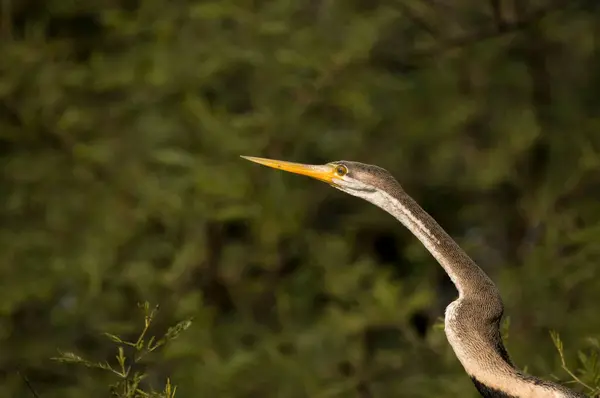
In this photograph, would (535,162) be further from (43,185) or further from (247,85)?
(43,185)

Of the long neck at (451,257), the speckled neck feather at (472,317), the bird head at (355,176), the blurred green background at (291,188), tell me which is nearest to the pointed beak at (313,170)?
the bird head at (355,176)

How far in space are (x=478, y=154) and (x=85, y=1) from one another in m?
2.84

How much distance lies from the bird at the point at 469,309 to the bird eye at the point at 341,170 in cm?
3

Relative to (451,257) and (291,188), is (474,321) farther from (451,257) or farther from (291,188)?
(291,188)

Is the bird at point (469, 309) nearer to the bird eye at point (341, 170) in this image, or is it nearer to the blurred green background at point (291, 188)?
the bird eye at point (341, 170)

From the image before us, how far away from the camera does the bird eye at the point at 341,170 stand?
2.72 meters

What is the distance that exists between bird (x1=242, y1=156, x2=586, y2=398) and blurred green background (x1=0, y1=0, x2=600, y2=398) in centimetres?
401

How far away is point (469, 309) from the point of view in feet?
7.47

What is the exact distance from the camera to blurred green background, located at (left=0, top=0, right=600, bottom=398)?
6.73 metres

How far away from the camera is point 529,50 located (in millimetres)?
7188

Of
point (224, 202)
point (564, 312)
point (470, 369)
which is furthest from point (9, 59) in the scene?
point (470, 369)

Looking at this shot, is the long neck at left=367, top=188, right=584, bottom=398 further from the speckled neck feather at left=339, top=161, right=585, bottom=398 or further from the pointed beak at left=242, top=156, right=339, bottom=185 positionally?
the pointed beak at left=242, top=156, right=339, bottom=185

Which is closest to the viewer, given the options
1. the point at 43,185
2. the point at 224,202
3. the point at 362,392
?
the point at 362,392

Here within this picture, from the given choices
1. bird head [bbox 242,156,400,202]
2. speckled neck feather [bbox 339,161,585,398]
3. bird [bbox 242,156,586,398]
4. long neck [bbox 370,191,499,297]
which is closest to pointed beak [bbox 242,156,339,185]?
bird head [bbox 242,156,400,202]
